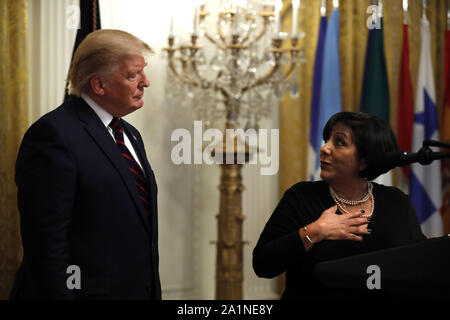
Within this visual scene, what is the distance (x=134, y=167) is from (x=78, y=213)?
0.81 ft

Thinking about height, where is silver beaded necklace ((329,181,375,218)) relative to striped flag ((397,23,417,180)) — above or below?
below

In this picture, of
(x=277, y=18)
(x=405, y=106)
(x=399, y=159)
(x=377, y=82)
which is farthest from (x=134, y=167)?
(x=405, y=106)

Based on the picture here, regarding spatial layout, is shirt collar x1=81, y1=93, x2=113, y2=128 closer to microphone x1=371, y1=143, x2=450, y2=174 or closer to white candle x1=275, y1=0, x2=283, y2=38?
microphone x1=371, y1=143, x2=450, y2=174

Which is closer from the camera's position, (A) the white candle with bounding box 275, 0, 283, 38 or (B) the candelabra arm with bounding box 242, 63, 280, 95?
(A) the white candle with bounding box 275, 0, 283, 38

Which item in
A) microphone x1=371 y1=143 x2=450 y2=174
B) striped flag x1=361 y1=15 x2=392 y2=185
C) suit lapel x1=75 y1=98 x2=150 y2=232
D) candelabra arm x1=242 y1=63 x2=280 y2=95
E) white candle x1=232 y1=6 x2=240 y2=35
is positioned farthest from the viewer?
striped flag x1=361 y1=15 x2=392 y2=185

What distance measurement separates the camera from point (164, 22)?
3910 millimetres

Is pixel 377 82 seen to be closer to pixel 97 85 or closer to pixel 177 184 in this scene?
pixel 177 184

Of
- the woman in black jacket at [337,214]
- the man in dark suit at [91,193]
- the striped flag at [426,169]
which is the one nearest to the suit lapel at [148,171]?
the man in dark suit at [91,193]

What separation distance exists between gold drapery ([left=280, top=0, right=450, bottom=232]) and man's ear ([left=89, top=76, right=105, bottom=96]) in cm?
257

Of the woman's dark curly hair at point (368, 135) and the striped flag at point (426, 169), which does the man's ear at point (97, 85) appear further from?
the striped flag at point (426, 169)

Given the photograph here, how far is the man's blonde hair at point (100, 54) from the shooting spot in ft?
5.63

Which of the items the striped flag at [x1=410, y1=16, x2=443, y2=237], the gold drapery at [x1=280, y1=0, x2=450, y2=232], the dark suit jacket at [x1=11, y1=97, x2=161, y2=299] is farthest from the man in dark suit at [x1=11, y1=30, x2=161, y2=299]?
the striped flag at [x1=410, y1=16, x2=443, y2=237]

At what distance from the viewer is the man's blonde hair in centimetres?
172
